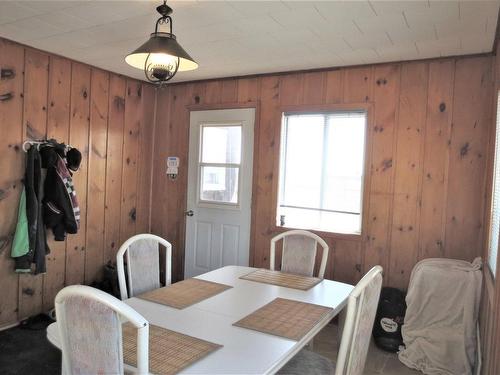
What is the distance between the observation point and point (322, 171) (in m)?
3.70

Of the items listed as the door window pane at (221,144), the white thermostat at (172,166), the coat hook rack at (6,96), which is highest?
the coat hook rack at (6,96)

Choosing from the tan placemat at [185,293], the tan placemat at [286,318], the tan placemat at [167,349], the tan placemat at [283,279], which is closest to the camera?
the tan placemat at [167,349]

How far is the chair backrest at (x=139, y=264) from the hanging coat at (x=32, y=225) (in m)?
1.26

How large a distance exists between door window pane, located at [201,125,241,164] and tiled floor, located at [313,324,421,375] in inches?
73.0

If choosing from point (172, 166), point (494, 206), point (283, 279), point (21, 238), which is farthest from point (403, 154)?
point (21, 238)

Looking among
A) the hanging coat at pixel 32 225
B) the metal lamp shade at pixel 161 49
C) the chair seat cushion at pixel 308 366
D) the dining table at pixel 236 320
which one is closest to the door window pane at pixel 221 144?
the hanging coat at pixel 32 225

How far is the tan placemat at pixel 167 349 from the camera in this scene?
53.0 inches

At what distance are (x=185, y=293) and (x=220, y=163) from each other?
219 cm

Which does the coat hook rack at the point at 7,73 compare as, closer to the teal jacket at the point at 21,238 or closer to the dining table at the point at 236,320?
the teal jacket at the point at 21,238

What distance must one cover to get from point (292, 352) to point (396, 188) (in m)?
2.17

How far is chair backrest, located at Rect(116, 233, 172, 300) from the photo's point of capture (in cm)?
224

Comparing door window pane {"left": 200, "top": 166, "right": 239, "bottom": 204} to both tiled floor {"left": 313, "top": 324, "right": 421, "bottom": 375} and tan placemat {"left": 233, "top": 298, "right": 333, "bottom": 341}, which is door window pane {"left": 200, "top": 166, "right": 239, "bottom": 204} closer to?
tiled floor {"left": 313, "top": 324, "right": 421, "bottom": 375}

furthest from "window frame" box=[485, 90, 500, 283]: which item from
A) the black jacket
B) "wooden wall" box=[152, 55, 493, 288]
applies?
the black jacket

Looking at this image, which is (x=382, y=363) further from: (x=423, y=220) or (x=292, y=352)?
(x=292, y=352)
